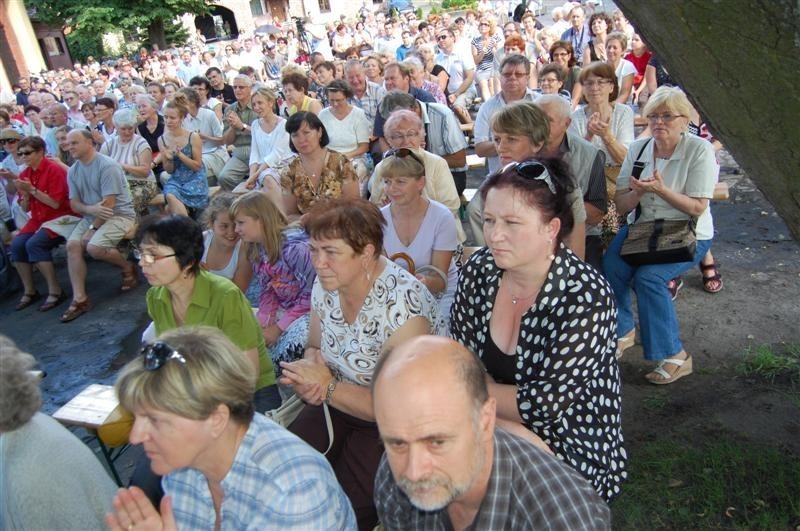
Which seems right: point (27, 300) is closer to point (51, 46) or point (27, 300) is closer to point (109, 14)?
point (109, 14)

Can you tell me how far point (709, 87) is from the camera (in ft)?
5.04

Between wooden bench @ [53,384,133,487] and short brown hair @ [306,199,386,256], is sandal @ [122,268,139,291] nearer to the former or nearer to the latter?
wooden bench @ [53,384,133,487]

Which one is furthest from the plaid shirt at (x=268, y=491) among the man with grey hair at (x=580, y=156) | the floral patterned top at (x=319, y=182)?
the floral patterned top at (x=319, y=182)

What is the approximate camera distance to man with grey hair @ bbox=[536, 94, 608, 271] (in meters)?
3.65

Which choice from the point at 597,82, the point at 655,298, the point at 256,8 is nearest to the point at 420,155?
the point at 597,82

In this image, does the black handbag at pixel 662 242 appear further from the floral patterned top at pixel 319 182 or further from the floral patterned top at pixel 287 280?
the floral patterned top at pixel 319 182

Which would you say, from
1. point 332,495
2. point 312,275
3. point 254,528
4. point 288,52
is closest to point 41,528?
point 254,528

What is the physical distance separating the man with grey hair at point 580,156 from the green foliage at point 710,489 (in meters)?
1.45

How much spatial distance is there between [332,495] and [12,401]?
121 centimetres

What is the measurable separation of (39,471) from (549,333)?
1849 millimetres

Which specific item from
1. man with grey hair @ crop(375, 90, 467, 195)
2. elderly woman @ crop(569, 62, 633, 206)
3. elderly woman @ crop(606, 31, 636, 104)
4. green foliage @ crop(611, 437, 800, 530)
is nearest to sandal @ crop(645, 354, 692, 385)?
green foliage @ crop(611, 437, 800, 530)

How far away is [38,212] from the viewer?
259 inches

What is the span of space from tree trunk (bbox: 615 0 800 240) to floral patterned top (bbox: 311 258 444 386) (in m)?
1.44

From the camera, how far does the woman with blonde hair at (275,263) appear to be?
3.74m
